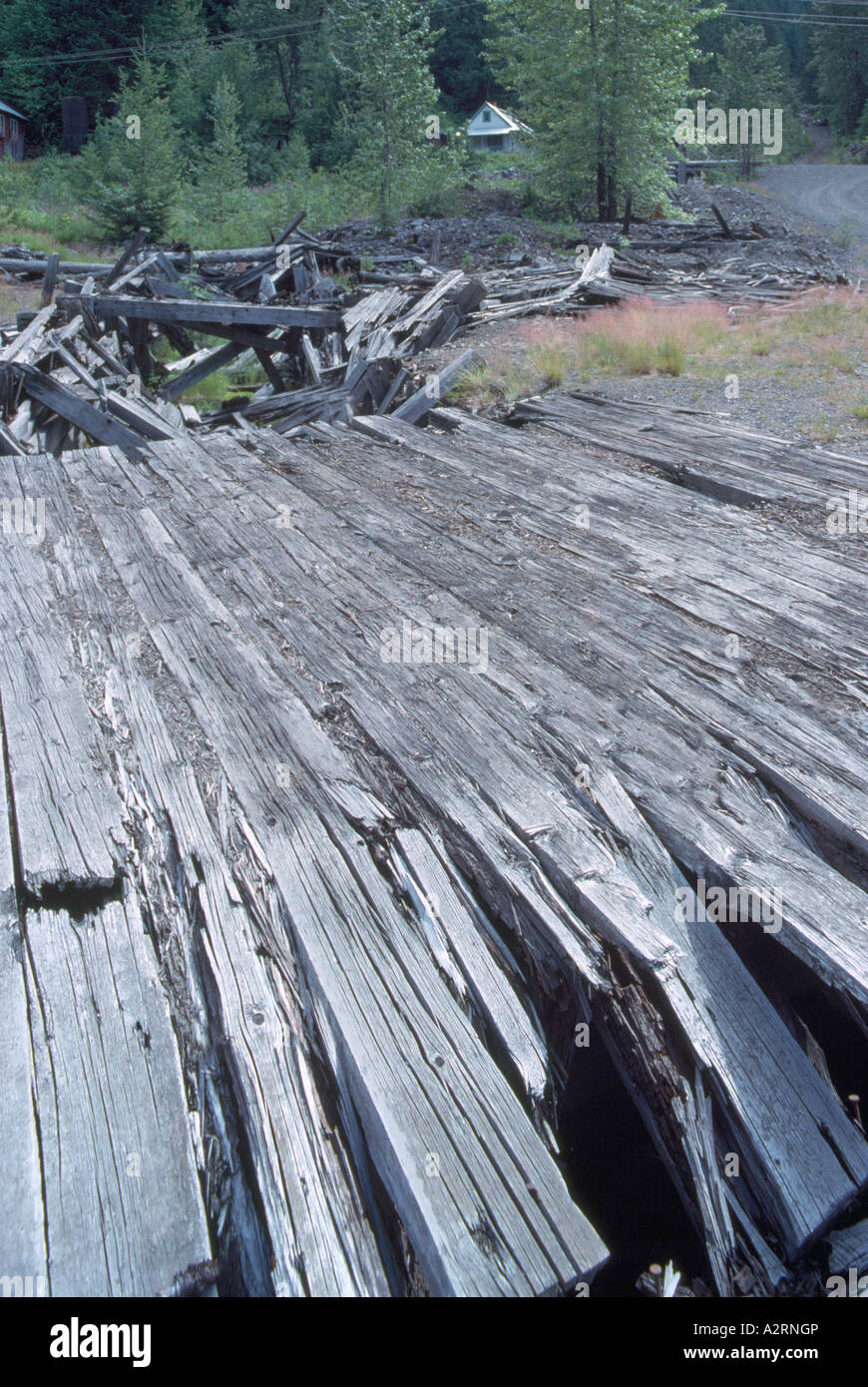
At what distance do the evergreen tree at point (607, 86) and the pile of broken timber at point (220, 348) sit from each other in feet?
35.6

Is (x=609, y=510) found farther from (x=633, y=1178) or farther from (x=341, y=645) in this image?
(x=633, y=1178)

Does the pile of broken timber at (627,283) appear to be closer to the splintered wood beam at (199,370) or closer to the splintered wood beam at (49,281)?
the splintered wood beam at (199,370)

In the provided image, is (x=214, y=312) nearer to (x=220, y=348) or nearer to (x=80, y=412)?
(x=220, y=348)

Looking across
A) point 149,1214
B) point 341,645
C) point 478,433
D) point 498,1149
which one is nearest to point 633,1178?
point 498,1149

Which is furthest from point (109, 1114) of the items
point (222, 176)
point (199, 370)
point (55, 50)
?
point (55, 50)

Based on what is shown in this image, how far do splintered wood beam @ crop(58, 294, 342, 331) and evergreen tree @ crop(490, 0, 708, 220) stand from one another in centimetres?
1809

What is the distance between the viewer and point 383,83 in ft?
100

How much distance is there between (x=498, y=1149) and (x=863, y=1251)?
93cm

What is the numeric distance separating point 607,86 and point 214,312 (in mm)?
19732

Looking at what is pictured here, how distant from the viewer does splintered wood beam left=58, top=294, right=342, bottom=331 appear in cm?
1135

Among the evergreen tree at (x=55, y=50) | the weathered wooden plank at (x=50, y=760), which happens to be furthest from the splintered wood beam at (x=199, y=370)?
the evergreen tree at (x=55, y=50)

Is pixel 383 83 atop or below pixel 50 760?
atop
